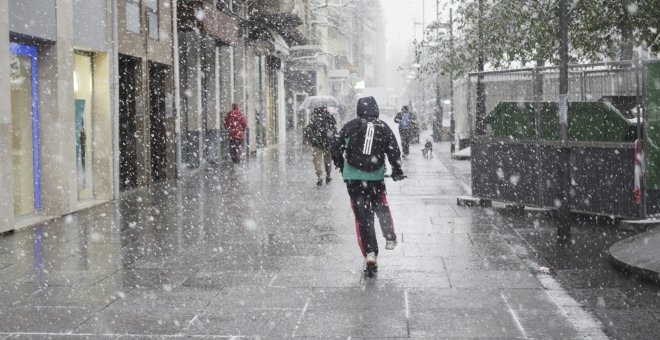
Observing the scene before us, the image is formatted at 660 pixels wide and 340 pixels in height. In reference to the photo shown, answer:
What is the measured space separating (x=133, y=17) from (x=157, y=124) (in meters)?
2.92

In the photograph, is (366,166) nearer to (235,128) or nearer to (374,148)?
(374,148)

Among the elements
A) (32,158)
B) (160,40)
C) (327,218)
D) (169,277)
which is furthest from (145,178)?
(169,277)

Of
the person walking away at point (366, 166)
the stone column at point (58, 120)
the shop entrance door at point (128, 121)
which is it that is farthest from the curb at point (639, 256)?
the shop entrance door at point (128, 121)

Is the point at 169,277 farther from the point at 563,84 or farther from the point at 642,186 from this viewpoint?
the point at 642,186

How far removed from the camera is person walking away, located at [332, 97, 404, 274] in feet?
27.3

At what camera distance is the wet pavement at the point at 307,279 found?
20.2 feet

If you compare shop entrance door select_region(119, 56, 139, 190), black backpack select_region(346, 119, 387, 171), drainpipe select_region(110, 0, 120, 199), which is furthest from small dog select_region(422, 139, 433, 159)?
black backpack select_region(346, 119, 387, 171)

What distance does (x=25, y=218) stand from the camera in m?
12.5

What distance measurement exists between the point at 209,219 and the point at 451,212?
358 centimetres

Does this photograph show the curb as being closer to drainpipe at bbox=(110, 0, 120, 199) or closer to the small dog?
drainpipe at bbox=(110, 0, 120, 199)

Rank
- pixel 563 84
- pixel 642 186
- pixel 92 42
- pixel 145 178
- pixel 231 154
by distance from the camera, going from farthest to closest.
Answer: pixel 231 154
pixel 145 178
pixel 92 42
pixel 642 186
pixel 563 84

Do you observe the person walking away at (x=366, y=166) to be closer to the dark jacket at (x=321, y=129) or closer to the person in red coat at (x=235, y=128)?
the dark jacket at (x=321, y=129)

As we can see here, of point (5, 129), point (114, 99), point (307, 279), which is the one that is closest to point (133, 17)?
point (114, 99)

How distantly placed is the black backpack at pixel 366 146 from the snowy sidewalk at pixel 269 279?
3.34 feet
